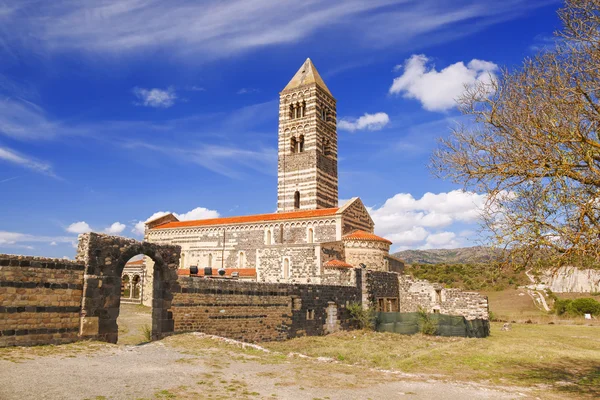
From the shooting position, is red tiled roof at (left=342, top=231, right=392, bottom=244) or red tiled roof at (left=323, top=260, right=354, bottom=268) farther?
red tiled roof at (left=342, top=231, right=392, bottom=244)

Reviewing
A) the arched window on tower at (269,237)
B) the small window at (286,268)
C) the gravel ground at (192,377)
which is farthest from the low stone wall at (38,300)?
the arched window on tower at (269,237)

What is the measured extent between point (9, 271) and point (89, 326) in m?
2.64

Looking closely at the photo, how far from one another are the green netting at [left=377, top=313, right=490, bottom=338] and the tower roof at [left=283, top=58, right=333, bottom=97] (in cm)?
2962

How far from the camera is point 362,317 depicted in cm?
2325

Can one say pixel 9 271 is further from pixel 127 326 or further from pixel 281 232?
pixel 281 232

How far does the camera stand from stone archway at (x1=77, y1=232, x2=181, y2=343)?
12578mm

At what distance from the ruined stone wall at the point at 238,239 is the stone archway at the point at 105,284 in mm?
18639

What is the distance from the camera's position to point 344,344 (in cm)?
1811

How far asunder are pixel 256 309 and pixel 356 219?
1964cm

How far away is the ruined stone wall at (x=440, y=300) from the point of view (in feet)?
83.1

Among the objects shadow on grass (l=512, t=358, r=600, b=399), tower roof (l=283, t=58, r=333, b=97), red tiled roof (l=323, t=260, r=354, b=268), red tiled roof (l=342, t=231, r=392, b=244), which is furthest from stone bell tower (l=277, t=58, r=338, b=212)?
shadow on grass (l=512, t=358, r=600, b=399)

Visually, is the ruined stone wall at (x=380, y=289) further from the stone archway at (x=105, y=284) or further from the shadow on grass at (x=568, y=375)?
the stone archway at (x=105, y=284)

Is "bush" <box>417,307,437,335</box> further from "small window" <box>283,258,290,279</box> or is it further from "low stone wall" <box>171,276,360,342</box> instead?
"small window" <box>283,258,290,279</box>

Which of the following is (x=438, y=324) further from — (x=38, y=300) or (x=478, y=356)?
(x=38, y=300)
